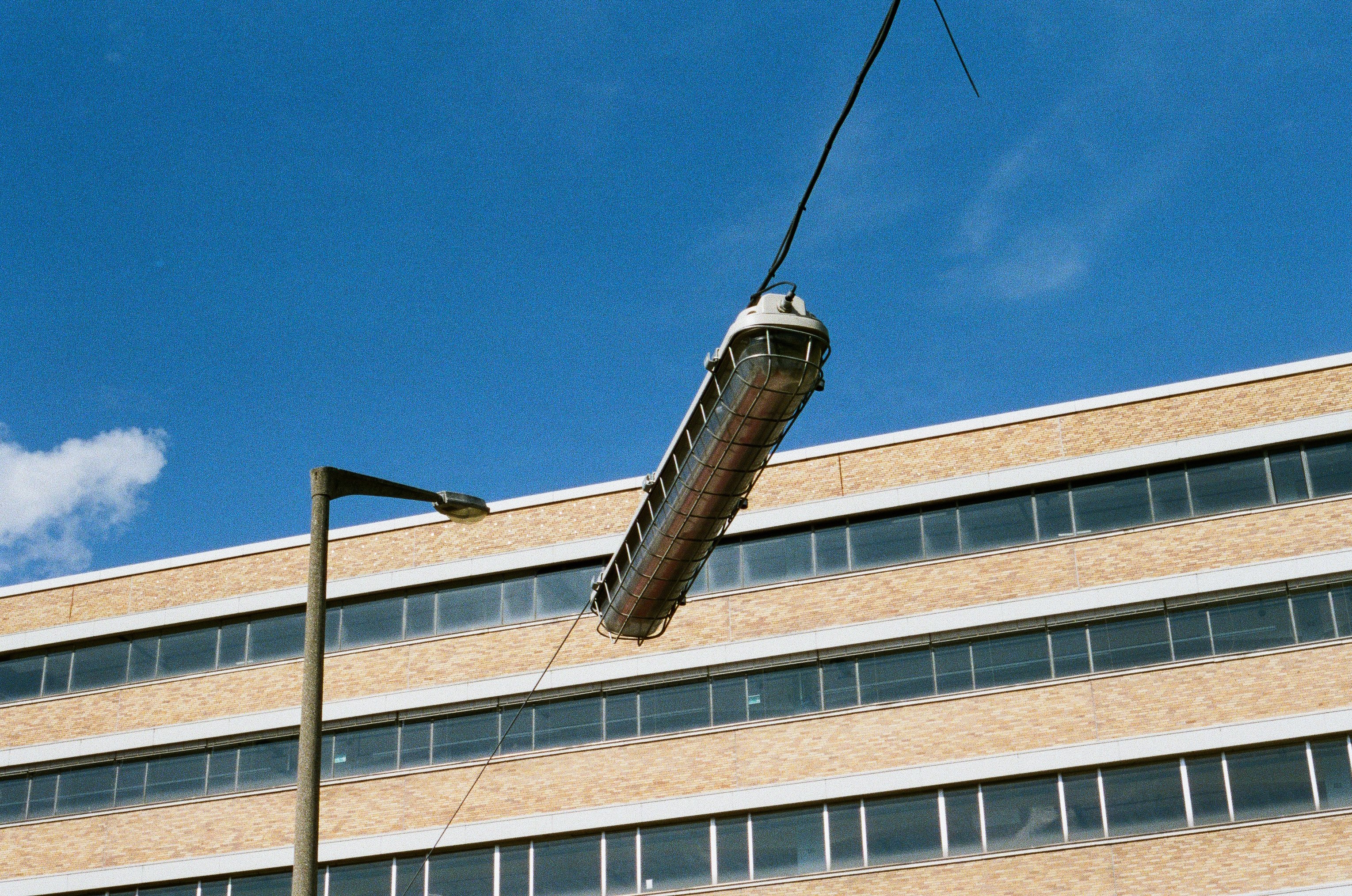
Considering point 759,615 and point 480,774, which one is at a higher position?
point 759,615

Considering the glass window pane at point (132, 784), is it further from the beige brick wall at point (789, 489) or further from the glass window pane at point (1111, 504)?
the glass window pane at point (1111, 504)

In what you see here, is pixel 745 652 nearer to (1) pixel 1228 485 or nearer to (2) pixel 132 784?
(1) pixel 1228 485

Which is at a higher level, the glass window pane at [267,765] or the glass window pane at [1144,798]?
the glass window pane at [267,765]

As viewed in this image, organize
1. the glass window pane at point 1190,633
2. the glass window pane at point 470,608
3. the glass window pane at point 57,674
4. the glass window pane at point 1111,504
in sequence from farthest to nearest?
the glass window pane at point 57,674 < the glass window pane at point 470,608 < the glass window pane at point 1111,504 < the glass window pane at point 1190,633

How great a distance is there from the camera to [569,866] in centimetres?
2881

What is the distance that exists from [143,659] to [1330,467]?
24.1 metres

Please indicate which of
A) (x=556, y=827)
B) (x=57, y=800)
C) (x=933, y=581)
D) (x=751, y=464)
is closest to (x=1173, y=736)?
(x=933, y=581)

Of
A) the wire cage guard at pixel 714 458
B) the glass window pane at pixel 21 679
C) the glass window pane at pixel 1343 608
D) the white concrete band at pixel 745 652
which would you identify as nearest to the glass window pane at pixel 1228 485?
the white concrete band at pixel 745 652

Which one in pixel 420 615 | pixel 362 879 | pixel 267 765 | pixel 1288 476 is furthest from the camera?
pixel 420 615

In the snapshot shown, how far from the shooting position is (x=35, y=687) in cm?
3425

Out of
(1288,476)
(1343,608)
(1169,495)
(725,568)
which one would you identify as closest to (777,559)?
(725,568)

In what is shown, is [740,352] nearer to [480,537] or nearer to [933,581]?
[933,581]

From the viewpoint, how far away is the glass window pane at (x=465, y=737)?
99.0 feet

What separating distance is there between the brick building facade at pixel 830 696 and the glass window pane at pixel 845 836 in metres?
0.06
